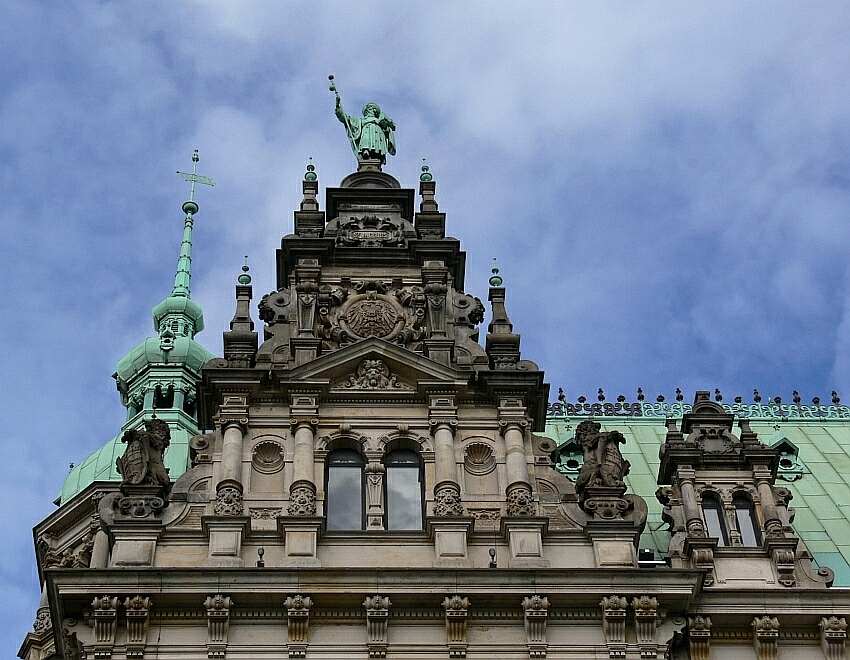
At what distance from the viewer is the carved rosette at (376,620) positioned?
21.2m

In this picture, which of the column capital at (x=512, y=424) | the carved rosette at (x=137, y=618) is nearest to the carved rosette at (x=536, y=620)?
the column capital at (x=512, y=424)

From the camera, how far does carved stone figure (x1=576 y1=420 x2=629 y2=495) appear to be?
927 inches

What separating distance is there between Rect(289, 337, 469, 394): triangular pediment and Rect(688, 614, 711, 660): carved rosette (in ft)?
18.0

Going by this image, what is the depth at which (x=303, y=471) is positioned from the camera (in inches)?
922

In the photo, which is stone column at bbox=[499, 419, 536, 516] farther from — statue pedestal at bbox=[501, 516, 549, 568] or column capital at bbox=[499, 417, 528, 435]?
statue pedestal at bbox=[501, 516, 549, 568]

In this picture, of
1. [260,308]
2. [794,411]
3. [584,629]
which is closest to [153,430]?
[260,308]

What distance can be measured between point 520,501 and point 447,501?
114 cm

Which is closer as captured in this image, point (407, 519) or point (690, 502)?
point (407, 519)

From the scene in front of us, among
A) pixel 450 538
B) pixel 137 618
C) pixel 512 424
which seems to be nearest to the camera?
pixel 137 618

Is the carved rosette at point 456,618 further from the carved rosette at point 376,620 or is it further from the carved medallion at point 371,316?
the carved medallion at point 371,316

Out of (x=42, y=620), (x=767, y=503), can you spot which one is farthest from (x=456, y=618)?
(x=42, y=620)

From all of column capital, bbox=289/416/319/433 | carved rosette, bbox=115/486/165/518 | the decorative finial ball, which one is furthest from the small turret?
the decorative finial ball

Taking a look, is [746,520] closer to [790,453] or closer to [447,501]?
[447,501]

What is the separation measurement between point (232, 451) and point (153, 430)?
1.34 metres
